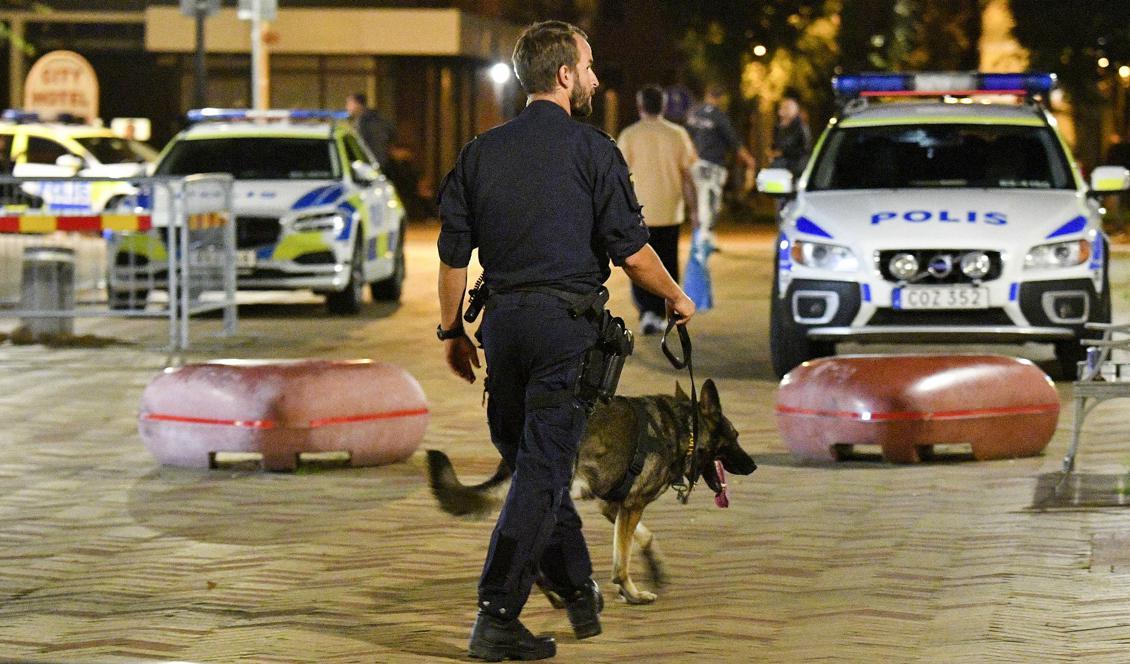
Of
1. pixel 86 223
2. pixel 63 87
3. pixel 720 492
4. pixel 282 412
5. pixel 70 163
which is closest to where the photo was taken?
pixel 720 492

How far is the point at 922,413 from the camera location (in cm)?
1007

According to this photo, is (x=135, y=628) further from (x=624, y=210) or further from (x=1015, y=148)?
(x=1015, y=148)

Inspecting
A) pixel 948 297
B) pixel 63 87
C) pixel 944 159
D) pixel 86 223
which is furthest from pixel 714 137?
pixel 63 87

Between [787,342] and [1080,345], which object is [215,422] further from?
[1080,345]

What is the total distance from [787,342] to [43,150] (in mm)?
19997

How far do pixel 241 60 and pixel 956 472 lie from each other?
33.4 meters

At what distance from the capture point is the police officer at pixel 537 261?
624 centimetres

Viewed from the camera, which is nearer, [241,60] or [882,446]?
[882,446]

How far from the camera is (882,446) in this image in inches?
404

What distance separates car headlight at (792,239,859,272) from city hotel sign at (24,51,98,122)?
71.1 feet

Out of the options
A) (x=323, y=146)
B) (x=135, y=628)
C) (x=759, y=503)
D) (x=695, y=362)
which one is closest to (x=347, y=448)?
(x=759, y=503)

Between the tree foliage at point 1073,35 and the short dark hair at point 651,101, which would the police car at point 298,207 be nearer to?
the short dark hair at point 651,101

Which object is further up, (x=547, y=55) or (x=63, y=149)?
(x=547, y=55)

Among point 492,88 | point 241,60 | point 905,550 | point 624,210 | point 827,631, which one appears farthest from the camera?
point 492,88
